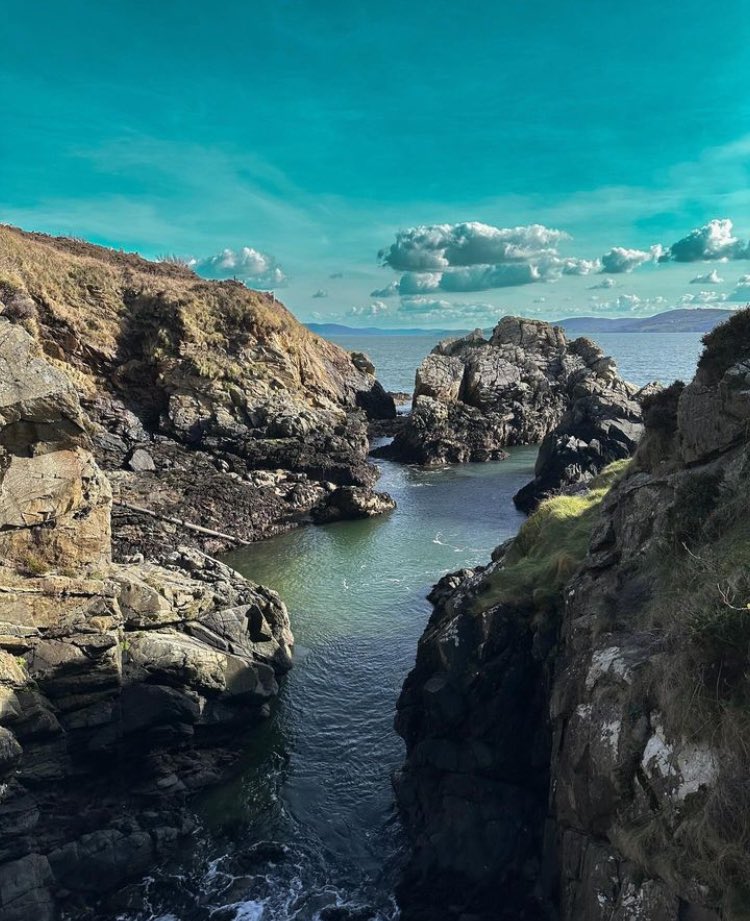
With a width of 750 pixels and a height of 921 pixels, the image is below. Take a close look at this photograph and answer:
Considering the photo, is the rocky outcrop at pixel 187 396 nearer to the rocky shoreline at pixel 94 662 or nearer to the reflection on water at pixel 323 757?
the rocky shoreline at pixel 94 662

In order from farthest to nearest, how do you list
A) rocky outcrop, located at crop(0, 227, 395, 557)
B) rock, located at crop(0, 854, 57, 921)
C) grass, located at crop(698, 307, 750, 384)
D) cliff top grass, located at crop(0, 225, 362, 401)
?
cliff top grass, located at crop(0, 225, 362, 401) → rocky outcrop, located at crop(0, 227, 395, 557) → grass, located at crop(698, 307, 750, 384) → rock, located at crop(0, 854, 57, 921)

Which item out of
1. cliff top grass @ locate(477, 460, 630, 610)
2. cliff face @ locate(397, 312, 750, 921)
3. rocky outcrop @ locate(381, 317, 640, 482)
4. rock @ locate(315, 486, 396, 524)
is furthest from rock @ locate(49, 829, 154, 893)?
rocky outcrop @ locate(381, 317, 640, 482)

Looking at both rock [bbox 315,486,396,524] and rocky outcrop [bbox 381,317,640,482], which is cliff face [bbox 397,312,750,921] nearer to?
rock [bbox 315,486,396,524]

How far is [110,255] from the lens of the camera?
2955 inches

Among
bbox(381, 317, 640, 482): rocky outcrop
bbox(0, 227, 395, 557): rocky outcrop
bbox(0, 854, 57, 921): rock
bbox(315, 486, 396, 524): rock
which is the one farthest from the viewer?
bbox(381, 317, 640, 482): rocky outcrop

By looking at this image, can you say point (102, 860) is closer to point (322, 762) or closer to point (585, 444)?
point (322, 762)

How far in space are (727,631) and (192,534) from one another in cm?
3451

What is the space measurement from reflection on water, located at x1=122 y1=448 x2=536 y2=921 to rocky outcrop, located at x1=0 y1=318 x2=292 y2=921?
1.28m

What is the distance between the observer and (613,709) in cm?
1084

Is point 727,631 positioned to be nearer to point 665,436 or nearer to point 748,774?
point 748,774

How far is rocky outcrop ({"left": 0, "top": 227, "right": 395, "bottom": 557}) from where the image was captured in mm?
43281

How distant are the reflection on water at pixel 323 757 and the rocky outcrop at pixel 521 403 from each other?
15719 mm

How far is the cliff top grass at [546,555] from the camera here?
60.0 ft

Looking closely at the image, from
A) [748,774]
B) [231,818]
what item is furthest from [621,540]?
[231,818]
